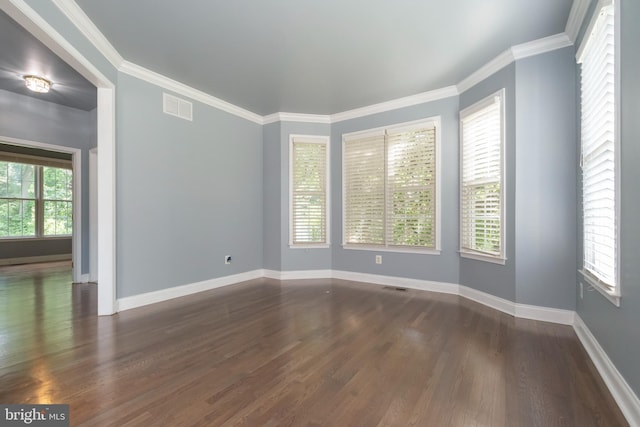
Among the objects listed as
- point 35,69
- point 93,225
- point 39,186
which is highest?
point 35,69

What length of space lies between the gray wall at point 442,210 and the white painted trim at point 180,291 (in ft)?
5.19

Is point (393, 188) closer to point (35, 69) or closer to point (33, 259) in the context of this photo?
point (35, 69)

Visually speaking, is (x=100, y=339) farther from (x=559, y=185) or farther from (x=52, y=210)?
(x=52, y=210)

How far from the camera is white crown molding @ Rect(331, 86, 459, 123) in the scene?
13.1 feet

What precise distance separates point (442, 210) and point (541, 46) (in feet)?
6.77

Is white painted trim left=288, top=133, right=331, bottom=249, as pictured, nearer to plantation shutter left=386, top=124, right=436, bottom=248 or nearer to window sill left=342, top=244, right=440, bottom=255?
window sill left=342, top=244, right=440, bottom=255

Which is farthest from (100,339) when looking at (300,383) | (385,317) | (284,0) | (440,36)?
(440,36)

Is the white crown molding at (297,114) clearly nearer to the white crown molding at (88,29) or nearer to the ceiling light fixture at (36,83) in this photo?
the white crown molding at (88,29)

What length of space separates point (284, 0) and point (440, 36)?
60.5 inches

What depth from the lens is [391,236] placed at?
14.8 feet

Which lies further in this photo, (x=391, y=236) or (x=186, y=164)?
(x=391, y=236)

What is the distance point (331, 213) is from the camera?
5055mm

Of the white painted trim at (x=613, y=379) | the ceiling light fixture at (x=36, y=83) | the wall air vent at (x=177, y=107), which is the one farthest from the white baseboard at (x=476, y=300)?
the ceiling light fixture at (x=36, y=83)

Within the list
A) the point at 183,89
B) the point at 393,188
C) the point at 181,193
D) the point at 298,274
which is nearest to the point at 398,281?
the point at 393,188
